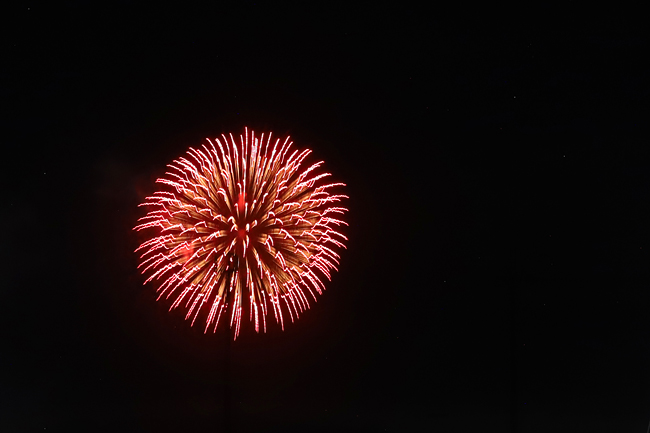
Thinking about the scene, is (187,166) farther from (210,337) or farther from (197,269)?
(210,337)

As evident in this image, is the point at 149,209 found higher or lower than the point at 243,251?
higher

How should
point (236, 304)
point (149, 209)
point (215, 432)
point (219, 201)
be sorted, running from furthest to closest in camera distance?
point (215, 432) < point (149, 209) < point (236, 304) < point (219, 201)

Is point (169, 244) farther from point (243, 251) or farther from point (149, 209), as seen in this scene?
point (149, 209)

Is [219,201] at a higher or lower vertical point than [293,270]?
higher

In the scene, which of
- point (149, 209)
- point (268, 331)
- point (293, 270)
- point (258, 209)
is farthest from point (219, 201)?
point (268, 331)

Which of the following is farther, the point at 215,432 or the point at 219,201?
the point at 215,432

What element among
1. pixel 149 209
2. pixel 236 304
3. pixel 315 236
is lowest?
pixel 236 304

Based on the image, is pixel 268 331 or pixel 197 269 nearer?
pixel 197 269

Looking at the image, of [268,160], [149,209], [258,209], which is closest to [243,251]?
[258,209]

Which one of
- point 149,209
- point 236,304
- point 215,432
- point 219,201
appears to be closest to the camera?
point 219,201
